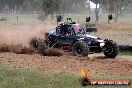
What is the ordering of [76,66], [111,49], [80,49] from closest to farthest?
[76,66], [80,49], [111,49]

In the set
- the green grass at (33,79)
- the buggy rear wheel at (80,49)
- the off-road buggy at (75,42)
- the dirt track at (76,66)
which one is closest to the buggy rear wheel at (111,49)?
the off-road buggy at (75,42)

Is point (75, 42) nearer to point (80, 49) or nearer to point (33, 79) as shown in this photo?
point (80, 49)

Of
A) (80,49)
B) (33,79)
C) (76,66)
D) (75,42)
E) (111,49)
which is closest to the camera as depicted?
(33,79)

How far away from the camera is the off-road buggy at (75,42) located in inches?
682

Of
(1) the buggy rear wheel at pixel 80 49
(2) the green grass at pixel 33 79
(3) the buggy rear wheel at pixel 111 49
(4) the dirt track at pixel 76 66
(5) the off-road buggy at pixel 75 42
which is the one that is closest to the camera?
(2) the green grass at pixel 33 79

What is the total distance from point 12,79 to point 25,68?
1981 mm

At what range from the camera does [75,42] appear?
17781 mm

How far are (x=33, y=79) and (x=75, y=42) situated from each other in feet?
25.5

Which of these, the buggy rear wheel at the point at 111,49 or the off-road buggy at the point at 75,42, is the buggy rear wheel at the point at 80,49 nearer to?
the off-road buggy at the point at 75,42

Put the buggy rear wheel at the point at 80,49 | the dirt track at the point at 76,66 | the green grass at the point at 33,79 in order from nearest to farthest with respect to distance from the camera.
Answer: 1. the green grass at the point at 33,79
2. the dirt track at the point at 76,66
3. the buggy rear wheel at the point at 80,49

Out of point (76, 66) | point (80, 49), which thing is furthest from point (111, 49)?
point (76, 66)

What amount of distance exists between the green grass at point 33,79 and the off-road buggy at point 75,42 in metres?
5.86

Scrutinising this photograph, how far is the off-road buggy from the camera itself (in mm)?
17312

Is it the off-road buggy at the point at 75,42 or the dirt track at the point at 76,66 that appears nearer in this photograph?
the dirt track at the point at 76,66
